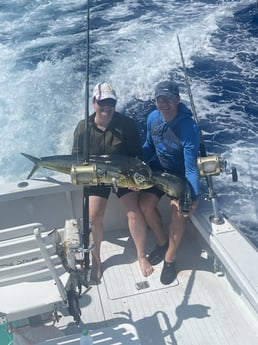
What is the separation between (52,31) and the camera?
8.02 metres

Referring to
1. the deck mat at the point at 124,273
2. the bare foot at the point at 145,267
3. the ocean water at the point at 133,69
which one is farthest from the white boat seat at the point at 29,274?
the ocean water at the point at 133,69

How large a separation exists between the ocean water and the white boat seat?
2.29m

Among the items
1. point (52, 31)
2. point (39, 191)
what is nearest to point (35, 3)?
point (52, 31)

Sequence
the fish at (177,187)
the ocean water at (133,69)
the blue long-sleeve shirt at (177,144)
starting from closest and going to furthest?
1. the fish at (177,187)
2. the blue long-sleeve shirt at (177,144)
3. the ocean water at (133,69)

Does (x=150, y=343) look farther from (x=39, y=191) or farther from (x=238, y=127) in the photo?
(x=238, y=127)

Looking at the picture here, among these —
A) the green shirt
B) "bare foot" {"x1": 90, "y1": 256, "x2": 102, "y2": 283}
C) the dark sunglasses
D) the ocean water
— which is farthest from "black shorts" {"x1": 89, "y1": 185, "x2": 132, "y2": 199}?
the ocean water

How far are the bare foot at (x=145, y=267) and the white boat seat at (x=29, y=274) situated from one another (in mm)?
813

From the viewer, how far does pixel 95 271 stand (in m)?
2.91

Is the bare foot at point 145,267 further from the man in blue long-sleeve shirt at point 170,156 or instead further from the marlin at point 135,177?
the marlin at point 135,177

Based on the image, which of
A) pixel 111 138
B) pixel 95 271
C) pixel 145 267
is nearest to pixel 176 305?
pixel 145 267

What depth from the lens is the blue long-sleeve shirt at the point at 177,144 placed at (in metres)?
2.67

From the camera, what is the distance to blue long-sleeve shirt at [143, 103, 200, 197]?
2674 mm

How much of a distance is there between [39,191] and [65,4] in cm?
685

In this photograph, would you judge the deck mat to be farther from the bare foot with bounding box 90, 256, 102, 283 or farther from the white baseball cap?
the white baseball cap
